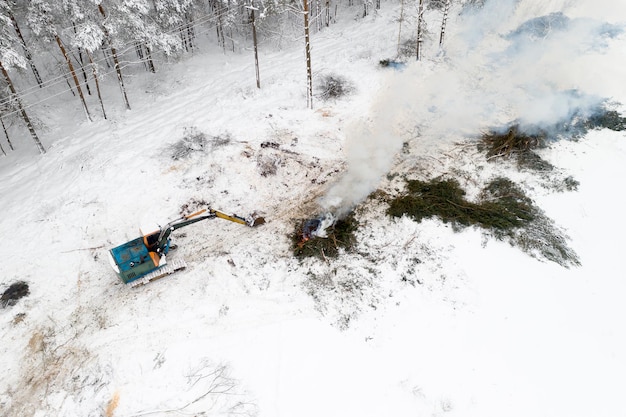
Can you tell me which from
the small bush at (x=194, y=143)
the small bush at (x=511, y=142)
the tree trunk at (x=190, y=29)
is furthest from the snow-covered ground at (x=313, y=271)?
the tree trunk at (x=190, y=29)

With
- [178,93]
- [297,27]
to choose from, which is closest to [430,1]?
[297,27]

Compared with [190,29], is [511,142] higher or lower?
lower

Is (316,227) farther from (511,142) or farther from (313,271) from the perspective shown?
(511,142)

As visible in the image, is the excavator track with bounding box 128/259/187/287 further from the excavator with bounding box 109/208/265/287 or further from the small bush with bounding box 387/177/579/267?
the small bush with bounding box 387/177/579/267

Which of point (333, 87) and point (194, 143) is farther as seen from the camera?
point (333, 87)

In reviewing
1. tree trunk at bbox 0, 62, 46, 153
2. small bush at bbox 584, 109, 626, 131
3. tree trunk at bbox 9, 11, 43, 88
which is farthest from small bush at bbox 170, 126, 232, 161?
small bush at bbox 584, 109, 626, 131

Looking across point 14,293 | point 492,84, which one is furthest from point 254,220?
point 492,84
